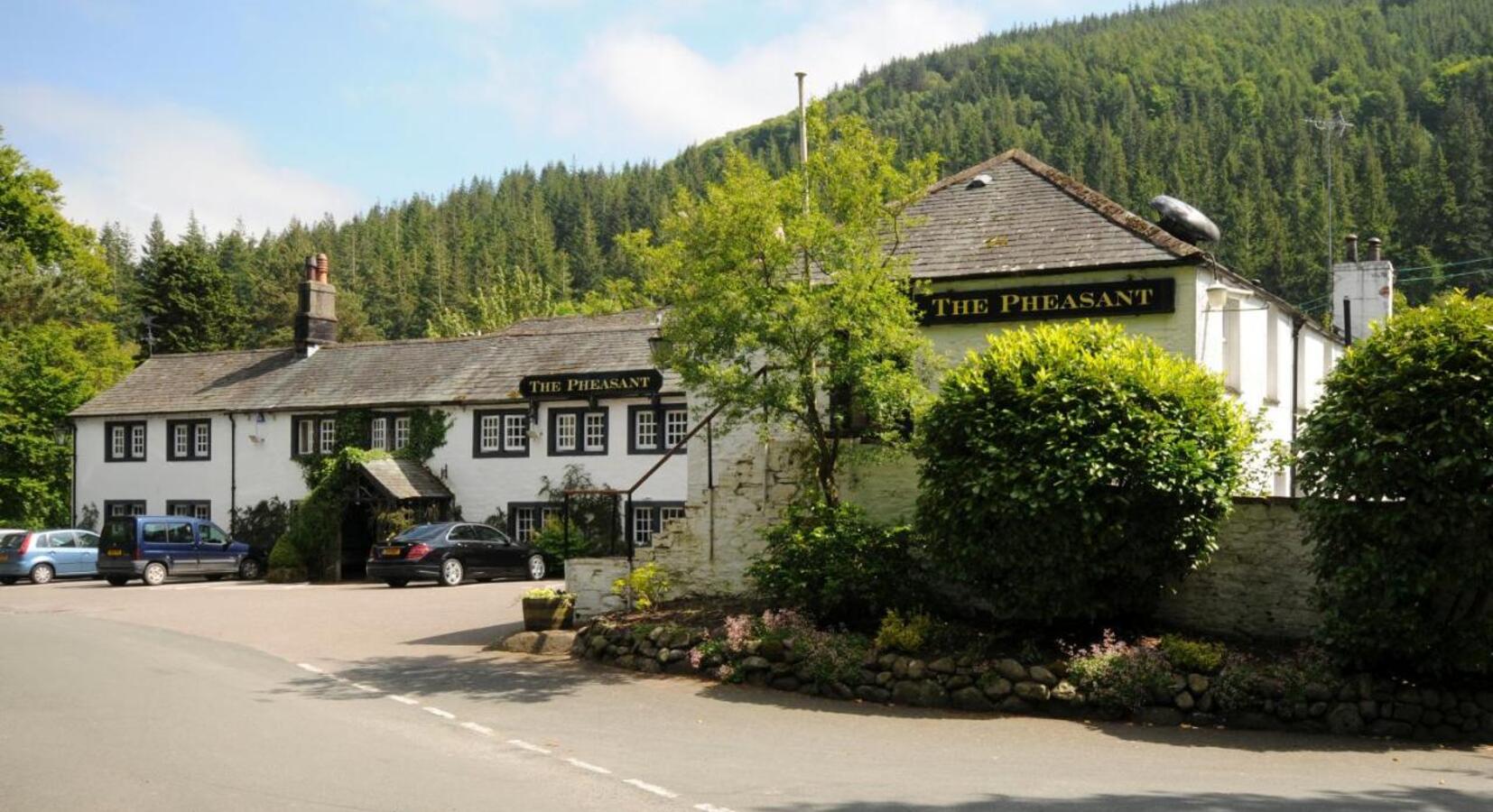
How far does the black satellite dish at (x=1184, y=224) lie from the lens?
19.1m

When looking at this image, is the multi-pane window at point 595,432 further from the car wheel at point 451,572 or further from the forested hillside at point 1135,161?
the forested hillside at point 1135,161

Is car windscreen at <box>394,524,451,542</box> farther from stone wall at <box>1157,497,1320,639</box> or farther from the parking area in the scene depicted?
stone wall at <box>1157,497,1320,639</box>

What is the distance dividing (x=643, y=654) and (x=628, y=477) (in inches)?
732

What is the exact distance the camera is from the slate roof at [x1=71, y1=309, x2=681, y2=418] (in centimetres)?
3691

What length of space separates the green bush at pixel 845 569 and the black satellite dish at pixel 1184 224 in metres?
6.97

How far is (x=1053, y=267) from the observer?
17.3 meters

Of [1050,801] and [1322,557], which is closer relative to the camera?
[1050,801]

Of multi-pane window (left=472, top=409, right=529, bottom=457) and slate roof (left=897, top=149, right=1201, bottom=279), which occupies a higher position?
slate roof (left=897, top=149, right=1201, bottom=279)

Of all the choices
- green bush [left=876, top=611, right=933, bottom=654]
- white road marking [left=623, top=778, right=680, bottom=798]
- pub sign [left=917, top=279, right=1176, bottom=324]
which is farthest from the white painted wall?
white road marking [left=623, top=778, right=680, bottom=798]

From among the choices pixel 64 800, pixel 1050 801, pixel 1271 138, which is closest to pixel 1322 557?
pixel 1050 801

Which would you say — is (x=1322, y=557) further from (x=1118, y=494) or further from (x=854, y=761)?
(x=854, y=761)

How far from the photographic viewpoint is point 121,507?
141 feet

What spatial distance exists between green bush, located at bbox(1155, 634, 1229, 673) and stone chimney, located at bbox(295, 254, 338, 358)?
36.0 metres

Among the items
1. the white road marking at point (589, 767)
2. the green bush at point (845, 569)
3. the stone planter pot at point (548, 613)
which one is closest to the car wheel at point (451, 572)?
the stone planter pot at point (548, 613)
